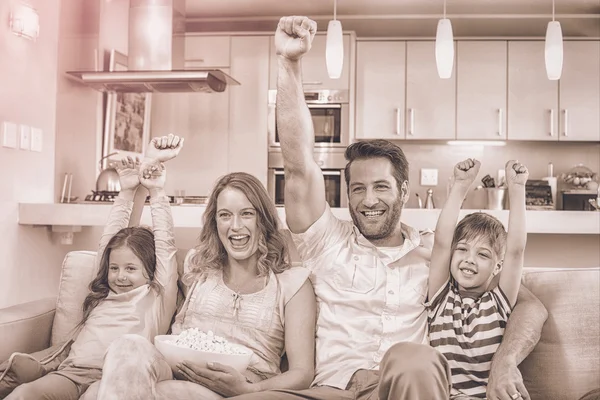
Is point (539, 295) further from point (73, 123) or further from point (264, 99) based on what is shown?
point (264, 99)

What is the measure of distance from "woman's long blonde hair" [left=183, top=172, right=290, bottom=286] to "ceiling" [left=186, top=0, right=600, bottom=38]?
304 centimetres

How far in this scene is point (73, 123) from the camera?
3691 mm

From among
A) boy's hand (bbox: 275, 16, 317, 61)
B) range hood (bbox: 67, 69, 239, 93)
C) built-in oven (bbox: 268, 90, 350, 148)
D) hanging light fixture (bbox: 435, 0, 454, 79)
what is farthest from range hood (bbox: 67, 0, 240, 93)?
boy's hand (bbox: 275, 16, 317, 61)

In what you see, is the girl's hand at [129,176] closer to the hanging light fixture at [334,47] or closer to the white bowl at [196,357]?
the white bowl at [196,357]

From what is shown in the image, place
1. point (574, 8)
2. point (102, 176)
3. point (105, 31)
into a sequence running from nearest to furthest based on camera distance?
point (102, 176)
point (105, 31)
point (574, 8)

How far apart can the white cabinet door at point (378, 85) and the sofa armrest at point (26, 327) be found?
3.18 m

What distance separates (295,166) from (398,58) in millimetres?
3322

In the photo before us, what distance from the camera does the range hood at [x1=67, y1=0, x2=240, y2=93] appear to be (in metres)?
3.66

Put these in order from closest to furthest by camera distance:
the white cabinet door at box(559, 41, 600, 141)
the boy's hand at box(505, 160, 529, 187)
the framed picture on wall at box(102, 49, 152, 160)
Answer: the boy's hand at box(505, 160, 529, 187)
the framed picture on wall at box(102, 49, 152, 160)
the white cabinet door at box(559, 41, 600, 141)

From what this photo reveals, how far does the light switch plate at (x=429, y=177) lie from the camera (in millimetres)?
5262

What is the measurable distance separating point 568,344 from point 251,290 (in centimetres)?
91

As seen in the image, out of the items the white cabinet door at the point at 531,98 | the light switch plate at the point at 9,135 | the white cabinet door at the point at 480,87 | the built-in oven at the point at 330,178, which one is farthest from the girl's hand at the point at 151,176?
the white cabinet door at the point at 531,98

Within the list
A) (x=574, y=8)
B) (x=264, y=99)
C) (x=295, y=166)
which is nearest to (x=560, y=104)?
(x=574, y=8)

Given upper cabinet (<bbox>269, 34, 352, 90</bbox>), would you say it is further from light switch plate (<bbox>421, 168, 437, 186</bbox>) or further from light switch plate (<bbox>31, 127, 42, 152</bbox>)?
light switch plate (<bbox>31, 127, 42, 152</bbox>)
